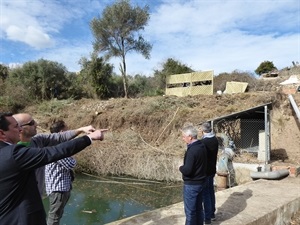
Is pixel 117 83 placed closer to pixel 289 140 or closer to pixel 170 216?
pixel 289 140

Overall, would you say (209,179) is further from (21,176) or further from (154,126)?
(154,126)

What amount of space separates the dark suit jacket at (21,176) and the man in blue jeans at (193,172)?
200 centimetres

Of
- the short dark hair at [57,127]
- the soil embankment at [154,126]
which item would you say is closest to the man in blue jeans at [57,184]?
the short dark hair at [57,127]

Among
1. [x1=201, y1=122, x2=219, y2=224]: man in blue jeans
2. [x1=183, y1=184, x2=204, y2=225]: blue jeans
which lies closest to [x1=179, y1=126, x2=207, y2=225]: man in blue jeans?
[x1=183, y1=184, x2=204, y2=225]: blue jeans

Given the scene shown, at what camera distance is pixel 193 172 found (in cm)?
416

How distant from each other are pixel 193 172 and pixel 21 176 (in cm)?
241

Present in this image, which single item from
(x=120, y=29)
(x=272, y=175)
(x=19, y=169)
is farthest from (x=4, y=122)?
(x=120, y=29)

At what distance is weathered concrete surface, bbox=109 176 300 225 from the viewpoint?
492cm

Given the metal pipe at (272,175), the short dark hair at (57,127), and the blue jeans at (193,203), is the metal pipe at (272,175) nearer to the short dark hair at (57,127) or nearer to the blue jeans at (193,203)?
the blue jeans at (193,203)

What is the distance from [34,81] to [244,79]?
16.3 meters

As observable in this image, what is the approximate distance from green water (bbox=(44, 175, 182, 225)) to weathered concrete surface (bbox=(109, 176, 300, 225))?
120 inches

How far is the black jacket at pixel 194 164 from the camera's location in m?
4.12

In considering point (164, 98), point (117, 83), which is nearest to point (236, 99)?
point (164, 98)

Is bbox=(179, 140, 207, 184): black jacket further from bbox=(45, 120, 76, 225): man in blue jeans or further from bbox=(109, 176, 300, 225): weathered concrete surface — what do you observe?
bbox=(45, 120, 76, 225): man in blue jeans
